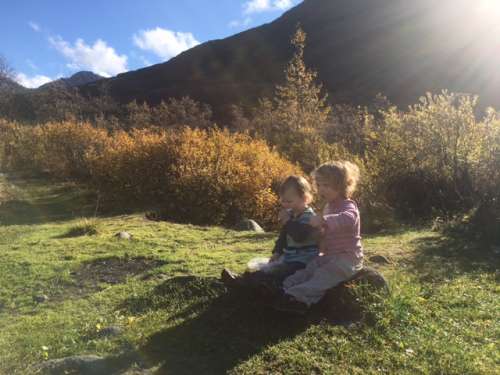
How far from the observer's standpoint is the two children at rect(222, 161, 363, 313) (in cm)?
391

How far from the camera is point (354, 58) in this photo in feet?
213

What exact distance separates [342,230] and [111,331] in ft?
6.52

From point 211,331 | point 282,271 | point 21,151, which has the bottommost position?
point 211,331

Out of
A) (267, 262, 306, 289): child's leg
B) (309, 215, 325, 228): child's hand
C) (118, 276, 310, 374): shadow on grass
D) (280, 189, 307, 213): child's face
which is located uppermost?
(280, 189, 307, 213): child's face

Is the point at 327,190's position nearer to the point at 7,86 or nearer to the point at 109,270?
the point at 109,270

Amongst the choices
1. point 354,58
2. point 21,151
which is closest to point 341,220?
point 21,151

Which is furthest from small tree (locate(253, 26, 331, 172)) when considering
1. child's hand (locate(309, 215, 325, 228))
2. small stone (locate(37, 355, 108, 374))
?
small stone (locate(37, 355, 108, 374))

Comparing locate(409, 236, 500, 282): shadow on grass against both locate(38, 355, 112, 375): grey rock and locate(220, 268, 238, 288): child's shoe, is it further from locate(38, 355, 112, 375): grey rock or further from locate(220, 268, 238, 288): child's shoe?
locate(38, 355, 112, 375): grey rock

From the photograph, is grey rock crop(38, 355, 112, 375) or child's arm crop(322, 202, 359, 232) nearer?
grey rock crop(38, 355, 112, 375)

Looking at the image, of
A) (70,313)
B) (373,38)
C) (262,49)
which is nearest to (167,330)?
(70,313)

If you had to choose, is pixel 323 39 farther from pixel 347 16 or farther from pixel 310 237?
pixel 310 237

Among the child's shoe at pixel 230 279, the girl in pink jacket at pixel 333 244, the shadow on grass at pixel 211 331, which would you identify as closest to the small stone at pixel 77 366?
the shadow on grass at pixel 211 331

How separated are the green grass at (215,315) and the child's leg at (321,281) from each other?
23 centimetres

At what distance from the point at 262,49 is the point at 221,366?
7867 centimetres
